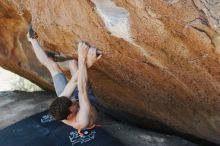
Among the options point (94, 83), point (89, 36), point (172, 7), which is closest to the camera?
point (172, 7)

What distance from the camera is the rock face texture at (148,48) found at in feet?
8.36

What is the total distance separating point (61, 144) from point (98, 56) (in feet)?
4.62

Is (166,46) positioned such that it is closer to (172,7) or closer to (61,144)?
(172,7)

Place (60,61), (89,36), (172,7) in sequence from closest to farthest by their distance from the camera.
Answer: (172,7)
(89,36)
(60,61)

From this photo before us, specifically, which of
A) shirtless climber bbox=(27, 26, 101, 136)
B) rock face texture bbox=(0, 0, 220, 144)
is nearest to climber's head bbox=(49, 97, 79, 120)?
shirtless climber bbox=(27, 26, 101, 136)

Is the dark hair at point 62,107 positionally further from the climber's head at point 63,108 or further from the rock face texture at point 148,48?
the rock face texture at point 148,48

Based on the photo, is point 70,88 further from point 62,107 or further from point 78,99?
point 62,107

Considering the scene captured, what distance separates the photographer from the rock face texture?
2549mm

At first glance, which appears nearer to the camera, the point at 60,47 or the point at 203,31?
the point at 203,31

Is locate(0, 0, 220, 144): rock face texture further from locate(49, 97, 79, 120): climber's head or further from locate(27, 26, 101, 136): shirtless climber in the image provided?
locate(49, 97, 79, 120): climber's head

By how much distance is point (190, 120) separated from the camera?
3787 millimetres

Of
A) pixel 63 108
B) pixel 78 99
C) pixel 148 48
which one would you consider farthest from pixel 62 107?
pixel 148 48

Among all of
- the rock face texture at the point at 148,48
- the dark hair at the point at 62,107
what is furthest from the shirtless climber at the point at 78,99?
the rock face texture at the point at 148,48

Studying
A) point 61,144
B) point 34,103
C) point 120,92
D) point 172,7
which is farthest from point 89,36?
point 34,103
